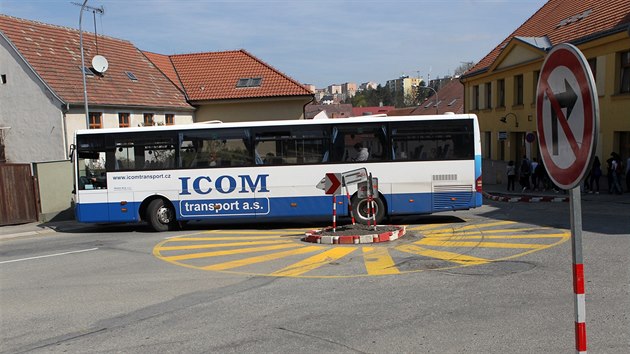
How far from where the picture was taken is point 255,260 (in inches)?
406

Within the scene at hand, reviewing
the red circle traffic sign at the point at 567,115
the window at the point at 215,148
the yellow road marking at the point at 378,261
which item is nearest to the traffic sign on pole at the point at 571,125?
the red circle traffic sign at the point at 567,115

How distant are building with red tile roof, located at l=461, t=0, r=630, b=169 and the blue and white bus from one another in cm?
626

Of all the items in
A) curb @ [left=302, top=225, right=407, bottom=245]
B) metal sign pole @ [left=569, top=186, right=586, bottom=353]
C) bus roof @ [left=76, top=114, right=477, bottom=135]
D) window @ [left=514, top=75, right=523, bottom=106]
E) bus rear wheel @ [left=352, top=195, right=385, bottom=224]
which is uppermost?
window @ [left=514, top=75, right=523, bottom=106]

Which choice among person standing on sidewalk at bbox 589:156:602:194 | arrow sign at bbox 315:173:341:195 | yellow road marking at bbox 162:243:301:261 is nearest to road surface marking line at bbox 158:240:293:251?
yellow road marking at bbox 162:243:301:261

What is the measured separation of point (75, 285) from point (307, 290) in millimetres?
4005

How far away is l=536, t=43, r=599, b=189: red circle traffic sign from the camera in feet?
8.89

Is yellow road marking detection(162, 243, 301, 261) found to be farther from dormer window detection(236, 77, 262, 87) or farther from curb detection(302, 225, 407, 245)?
dormer window detection(236, 77, 262, 87)

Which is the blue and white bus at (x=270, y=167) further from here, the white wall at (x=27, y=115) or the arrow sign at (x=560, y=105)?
the white wall at (x=27, y=115)

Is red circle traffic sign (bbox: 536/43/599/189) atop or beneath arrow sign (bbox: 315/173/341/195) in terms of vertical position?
atop

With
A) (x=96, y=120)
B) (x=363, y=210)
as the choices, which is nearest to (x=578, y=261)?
(x=363, y=210)

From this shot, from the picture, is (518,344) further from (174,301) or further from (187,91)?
(187,91)

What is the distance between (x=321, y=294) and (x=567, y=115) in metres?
5.12

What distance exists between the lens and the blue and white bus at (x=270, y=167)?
14.5m

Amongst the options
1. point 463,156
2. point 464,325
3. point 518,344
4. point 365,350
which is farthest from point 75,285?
point 463,156
